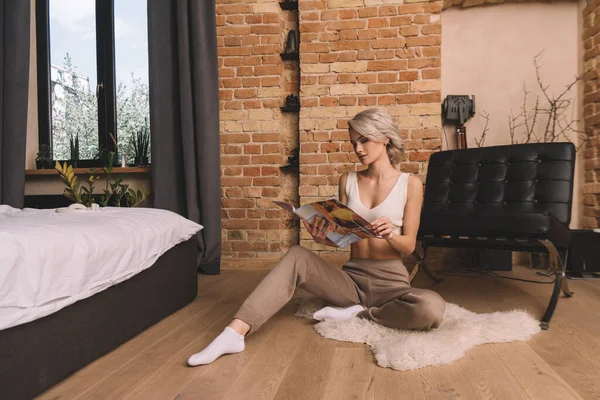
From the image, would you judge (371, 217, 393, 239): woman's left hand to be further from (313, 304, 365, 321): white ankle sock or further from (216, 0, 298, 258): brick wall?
(216, 0, 298, 258): brick wall

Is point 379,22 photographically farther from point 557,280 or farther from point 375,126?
point 557,280

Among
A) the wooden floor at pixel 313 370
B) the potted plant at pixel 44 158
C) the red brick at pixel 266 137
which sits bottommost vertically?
the wooden floor at pixel 313 370

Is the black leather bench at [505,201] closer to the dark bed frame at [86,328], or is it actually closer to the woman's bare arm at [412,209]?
the woman's bare arm at [412,209]

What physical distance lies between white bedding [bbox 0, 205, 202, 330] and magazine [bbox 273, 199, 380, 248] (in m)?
0.58

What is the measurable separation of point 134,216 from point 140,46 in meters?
2.32

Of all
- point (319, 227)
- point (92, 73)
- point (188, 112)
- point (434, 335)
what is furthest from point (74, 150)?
point (434, 335)

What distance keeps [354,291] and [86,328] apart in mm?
974

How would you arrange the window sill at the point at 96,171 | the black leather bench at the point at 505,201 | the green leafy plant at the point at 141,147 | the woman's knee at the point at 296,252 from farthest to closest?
1. the green leafy plant at the point at 141,147
2. the window sill at the point at 96,171
3. the black leather bench at the point at 505,201
4. the woman's knee at the point at 296,252

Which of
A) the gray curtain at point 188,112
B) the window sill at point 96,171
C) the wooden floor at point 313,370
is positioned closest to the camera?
the wooden floor at point 313,370

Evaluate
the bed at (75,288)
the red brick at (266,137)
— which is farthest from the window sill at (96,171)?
the bed at (75,288)

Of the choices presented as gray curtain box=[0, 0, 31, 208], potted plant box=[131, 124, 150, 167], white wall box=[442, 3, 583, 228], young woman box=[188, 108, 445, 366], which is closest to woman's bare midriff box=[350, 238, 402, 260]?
young woman box=[188, 108, 445, 366]

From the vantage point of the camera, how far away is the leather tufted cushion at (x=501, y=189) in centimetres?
218

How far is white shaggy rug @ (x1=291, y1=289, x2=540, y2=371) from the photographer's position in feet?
5.01

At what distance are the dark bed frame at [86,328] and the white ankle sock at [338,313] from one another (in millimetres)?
673
